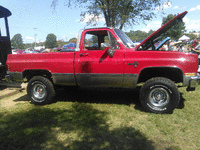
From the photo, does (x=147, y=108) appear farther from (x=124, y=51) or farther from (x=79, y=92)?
(x=79, y=92)

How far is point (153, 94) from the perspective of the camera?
3850mm

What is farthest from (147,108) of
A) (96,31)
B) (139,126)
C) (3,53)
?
(3,53)

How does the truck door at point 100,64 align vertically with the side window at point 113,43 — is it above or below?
below

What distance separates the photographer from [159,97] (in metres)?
3.83

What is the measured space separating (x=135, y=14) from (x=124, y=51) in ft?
27.4

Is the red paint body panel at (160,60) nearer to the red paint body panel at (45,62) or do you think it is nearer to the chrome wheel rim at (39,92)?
the red paint body panel at (45,62)

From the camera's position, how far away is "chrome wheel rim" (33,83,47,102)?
460 cm

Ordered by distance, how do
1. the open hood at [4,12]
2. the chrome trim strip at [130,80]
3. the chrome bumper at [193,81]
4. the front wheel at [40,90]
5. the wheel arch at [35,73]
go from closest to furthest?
the chrome bumper at [193,81]
the chrome trim strip at [130,80]
the front wheel at [40,90]
the wheel arch at [35,73]
the open hood at [4,12]

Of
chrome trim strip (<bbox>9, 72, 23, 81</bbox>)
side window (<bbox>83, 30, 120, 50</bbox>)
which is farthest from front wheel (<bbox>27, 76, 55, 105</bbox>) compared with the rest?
side window (<bbox>83, 30, 120, 50</bbox>)

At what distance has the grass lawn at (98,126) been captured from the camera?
267cm

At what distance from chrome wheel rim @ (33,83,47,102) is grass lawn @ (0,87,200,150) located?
27cm

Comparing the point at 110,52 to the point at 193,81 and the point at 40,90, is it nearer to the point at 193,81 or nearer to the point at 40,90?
the point at 193,81

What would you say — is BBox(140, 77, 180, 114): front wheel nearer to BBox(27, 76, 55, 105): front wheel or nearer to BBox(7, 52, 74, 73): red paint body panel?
BBox(7, 52, 74, 73): red paint body panel

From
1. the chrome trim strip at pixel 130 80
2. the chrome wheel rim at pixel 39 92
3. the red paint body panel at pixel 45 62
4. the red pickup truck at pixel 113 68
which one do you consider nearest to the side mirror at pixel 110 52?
the red pickup truck at pixel 113 68
